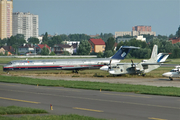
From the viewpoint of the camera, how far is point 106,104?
78.8 ft

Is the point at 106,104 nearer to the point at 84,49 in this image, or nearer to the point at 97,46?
the point at 84,49

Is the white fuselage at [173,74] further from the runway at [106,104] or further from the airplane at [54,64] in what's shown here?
the airplane at [54,64]

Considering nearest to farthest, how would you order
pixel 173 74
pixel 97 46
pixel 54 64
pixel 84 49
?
pixel 173 74 → pixel 54 64 → pixel 84 49 → pixel 97 46

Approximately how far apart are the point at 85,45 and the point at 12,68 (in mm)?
104655

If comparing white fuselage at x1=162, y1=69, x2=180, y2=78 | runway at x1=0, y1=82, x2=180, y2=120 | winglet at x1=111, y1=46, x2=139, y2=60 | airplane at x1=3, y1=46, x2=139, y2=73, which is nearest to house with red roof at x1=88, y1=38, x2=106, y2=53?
winglet at x1=111, y1=46, x2=139, y2=60

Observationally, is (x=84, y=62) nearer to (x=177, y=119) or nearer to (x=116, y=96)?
(x=116, y=96)

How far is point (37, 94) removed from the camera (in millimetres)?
29922

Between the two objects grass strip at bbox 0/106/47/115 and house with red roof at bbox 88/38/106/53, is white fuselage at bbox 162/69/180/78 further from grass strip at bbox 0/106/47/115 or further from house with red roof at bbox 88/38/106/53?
house with red roof at bbox 88/38/106/53

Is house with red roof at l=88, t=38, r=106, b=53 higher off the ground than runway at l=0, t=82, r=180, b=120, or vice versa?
house with red roof at l=88, t=38, r=106, b=53

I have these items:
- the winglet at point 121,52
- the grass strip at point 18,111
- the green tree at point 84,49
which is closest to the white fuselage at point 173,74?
the winglet at point 121,52

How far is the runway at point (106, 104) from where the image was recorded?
783 inches

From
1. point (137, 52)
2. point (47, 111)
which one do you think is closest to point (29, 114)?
point (47, 111)

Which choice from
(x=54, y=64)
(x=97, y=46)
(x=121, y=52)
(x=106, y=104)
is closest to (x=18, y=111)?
(x=106, y=104)

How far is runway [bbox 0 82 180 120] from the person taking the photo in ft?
65.3
